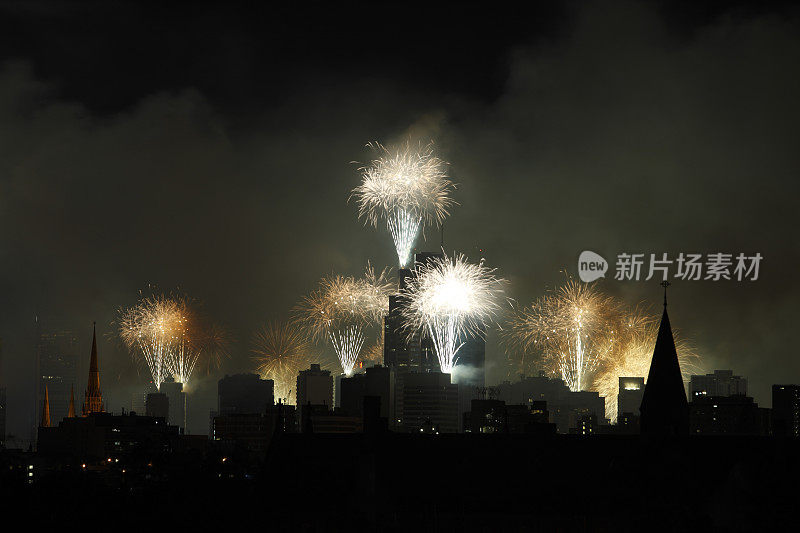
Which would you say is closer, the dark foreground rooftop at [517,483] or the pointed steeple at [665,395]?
the dark foreground rooftop at [517,483]

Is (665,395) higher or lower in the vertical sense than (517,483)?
higher

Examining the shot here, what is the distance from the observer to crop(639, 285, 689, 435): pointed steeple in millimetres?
77312

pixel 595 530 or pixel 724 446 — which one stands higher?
pixel 724 446

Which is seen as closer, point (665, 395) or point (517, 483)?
point (517, 483)

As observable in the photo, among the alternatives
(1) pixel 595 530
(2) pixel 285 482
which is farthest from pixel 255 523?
(1) pixel 595 530

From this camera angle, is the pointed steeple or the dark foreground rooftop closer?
the dark foreground rooftop

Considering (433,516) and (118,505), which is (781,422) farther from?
(118,505)

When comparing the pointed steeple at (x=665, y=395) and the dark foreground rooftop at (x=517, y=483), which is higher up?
the pointed steeple at (x=665, y=395)

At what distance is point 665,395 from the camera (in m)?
77.6

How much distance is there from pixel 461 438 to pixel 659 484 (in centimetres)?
1229

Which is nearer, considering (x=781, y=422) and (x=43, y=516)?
(x=781, y=422)

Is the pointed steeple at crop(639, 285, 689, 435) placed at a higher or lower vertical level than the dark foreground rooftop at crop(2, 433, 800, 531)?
higher

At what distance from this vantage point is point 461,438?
79.1 metres

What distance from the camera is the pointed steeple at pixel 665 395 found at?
77.3 meters
